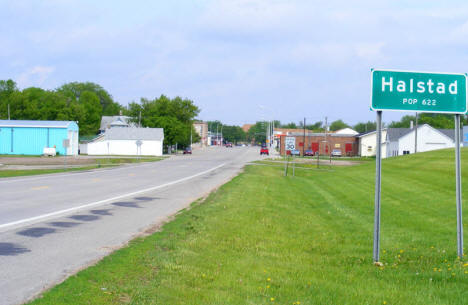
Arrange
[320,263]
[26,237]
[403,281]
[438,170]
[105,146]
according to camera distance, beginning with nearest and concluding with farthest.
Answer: [403,281] < [320,263] < [26,237] < [438,170] < [105,146]

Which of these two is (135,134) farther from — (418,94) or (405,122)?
(405,122)

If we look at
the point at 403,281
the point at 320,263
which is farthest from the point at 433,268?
the point at 320,263

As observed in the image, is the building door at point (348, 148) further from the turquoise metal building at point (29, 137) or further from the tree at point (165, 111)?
the turquoise metal building at point (29, 137)

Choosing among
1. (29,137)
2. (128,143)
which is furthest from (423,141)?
(29,137)

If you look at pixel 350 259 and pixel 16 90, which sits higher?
pixel 16 90

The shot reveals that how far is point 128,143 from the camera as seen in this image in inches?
3457

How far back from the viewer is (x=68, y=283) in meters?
6.37

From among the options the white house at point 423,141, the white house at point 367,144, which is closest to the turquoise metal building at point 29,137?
the white house at point 423,141

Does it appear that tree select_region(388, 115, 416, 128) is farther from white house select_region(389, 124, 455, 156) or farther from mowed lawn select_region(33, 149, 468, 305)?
mowed lawn select_region(33, 149, 468, 305)

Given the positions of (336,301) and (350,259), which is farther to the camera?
(350,259)

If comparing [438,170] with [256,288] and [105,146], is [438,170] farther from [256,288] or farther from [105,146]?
[105,146]

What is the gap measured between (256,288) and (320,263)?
2.10 metres

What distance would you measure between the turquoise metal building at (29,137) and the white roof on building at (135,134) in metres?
15.6

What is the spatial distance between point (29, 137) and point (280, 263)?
233 feet
